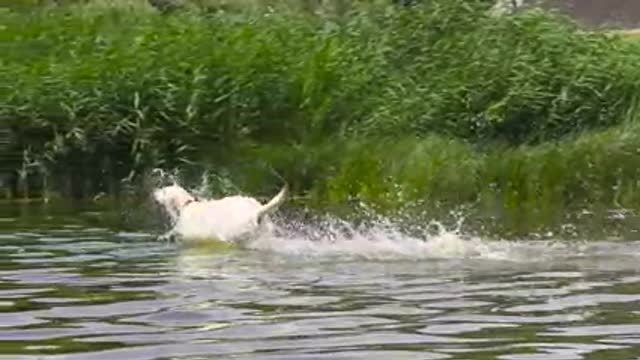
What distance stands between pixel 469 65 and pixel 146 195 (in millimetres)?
3803

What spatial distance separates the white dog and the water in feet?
0.87

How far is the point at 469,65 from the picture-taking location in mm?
18391

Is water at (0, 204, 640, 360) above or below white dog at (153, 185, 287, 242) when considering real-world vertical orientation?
below

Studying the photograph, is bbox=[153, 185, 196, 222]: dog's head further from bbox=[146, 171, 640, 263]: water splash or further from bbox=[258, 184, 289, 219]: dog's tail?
bbox=[258, 184, 289, 219]: dog's tail

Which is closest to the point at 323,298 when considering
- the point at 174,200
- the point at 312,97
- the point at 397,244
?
the point at 397,244

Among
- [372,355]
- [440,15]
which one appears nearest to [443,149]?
[440,15]

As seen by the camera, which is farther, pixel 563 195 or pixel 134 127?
pixel 134 127

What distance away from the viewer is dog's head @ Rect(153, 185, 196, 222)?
14.0 meters

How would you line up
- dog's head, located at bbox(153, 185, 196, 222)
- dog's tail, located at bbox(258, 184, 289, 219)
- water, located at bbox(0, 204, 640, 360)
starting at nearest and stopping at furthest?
water, located at bbox(0, 204, 640, 360) < dog's tail, located at bbox(258, 184, 289, 219) < dog's head, located at bbox(153, 185, 196, 222)

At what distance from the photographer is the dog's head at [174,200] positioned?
14.0 metres

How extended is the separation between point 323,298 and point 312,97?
381 inches

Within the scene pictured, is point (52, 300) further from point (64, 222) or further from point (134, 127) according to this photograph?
point (134, 127)

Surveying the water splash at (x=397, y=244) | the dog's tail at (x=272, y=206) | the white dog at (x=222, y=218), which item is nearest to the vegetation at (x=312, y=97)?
the water splash at (x=397, y=244)

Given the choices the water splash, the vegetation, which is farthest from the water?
the vegetation
